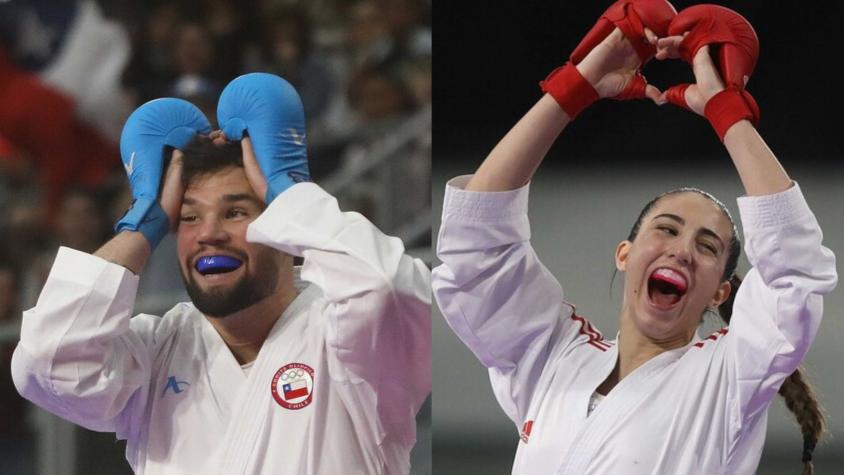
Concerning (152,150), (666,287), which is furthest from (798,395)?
(152,150)

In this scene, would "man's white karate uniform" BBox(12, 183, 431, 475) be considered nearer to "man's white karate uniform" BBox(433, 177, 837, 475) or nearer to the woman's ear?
"man's white karate uniform" BBox(433, 177, 837, 475)

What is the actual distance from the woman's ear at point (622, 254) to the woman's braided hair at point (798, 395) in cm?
2

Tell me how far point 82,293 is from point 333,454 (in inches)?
20.4

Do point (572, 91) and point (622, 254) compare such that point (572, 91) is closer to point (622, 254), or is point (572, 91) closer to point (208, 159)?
point (622, 254)

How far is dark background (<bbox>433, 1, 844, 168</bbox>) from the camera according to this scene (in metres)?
1.95

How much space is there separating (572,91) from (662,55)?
0.16 metres

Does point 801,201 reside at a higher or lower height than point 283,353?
higher

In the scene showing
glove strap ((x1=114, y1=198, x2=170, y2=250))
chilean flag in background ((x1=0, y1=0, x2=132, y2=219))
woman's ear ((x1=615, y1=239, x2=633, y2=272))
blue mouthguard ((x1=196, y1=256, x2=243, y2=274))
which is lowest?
woman's ear ((x1=615, y1=239, x2=633, y2=272))

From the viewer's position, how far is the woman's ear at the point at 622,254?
78.2 inches

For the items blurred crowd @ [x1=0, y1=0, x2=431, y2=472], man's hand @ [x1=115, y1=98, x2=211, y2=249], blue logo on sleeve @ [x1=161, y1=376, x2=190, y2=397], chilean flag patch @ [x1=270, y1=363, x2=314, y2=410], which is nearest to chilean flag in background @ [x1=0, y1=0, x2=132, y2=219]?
blurred crowd @ [x1=0, y1=0, x2=431, y2=472]

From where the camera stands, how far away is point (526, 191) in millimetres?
1906

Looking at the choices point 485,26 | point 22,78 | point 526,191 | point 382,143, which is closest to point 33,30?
point 22,78

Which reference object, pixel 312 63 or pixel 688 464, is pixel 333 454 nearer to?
pixel 688 464

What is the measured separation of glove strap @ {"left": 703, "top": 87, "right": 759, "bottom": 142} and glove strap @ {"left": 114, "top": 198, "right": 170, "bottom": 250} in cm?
98
